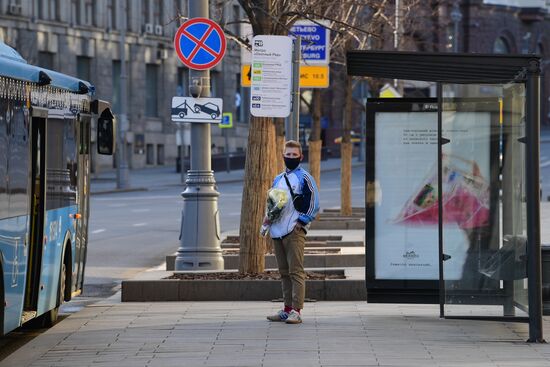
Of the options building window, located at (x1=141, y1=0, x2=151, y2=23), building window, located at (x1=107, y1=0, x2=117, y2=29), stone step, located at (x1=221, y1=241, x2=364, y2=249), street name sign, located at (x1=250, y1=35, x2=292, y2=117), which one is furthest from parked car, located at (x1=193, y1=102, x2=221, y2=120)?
building window, located at (x1=141, y1=0, x2=151, y2=23)

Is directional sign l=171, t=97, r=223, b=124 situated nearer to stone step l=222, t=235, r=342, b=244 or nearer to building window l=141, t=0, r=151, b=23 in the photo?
stone step l=222, t=235, r=342, b=244

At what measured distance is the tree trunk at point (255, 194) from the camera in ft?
55.1

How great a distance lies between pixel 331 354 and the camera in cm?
1132

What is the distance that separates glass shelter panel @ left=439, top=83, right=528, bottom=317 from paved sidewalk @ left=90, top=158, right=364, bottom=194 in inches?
1668

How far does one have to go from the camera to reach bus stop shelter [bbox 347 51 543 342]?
40.5 feet

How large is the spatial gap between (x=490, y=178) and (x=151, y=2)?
6278cm

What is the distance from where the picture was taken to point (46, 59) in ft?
223

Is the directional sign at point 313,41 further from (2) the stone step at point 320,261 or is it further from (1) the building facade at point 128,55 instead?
(1) the building facade at point 128,55

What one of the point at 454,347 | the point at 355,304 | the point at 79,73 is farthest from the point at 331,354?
the point at 79,73

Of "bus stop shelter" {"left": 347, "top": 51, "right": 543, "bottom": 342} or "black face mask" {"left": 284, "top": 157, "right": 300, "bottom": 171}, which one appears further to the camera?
"black face mask" {"left": 284, "top": 157, "right": 300, "bottom": 171}

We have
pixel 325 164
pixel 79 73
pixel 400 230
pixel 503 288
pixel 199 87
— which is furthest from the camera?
pixel 325 164

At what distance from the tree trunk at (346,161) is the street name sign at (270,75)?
1462 cm

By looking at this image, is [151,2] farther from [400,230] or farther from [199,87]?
[400,230]

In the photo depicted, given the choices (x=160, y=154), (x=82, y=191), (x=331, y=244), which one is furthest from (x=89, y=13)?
(x=82, y=191)
